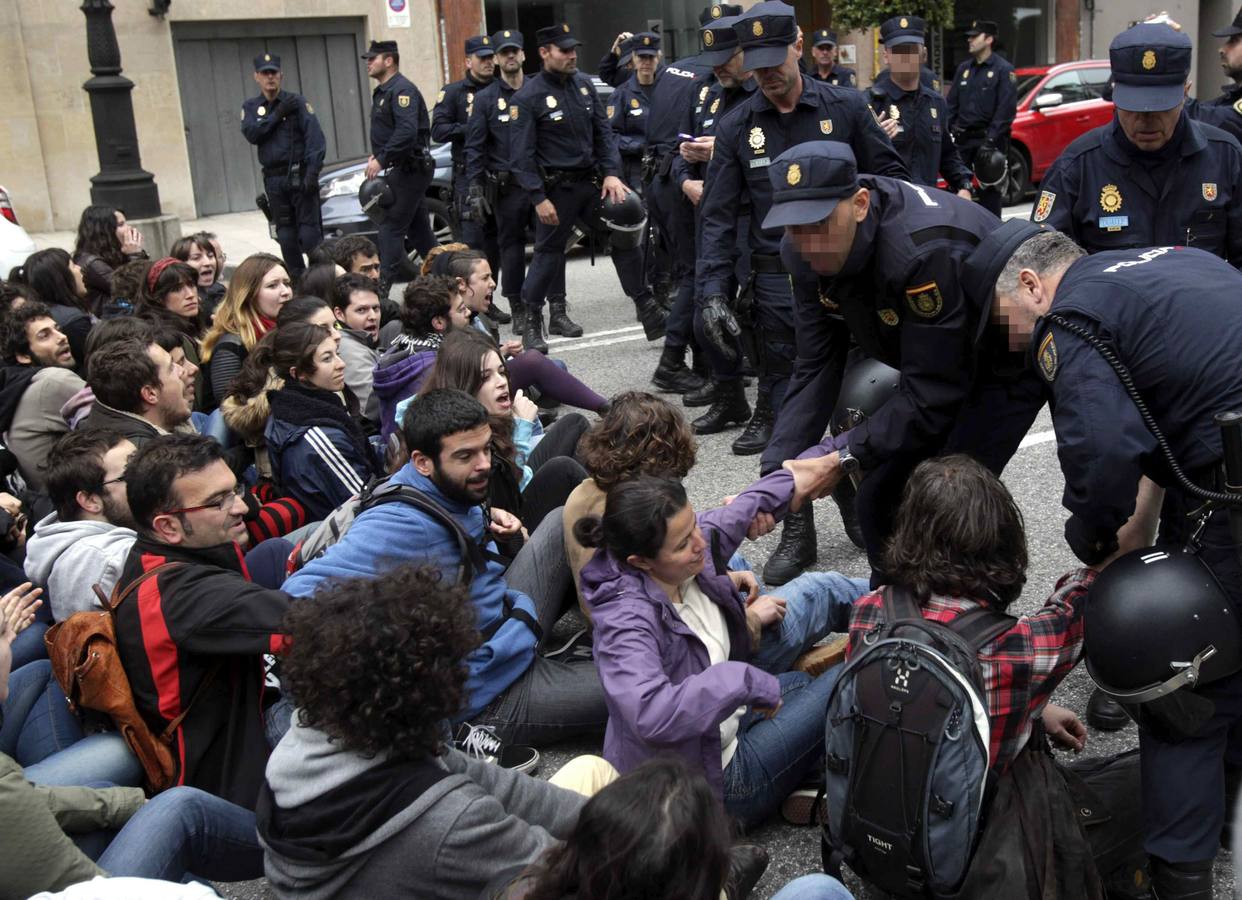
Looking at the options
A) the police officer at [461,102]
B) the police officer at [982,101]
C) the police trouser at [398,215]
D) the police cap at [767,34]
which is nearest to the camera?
the police cap at [767,34]

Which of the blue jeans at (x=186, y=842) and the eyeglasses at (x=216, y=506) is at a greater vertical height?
the eyeglasses at (x=216, y=506)

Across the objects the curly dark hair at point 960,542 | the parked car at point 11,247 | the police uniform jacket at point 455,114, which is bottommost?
the curly dark hair at point 960,542

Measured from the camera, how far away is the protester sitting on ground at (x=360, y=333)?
557cm

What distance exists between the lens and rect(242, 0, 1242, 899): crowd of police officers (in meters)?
2.68

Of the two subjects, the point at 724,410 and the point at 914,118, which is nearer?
the point at 724,410

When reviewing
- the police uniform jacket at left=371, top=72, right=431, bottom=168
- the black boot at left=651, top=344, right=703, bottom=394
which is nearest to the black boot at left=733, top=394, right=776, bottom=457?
the black boot at left=651, top=344, right=703, bottom=394

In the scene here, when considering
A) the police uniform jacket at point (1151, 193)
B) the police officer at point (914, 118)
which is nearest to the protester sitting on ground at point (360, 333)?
the police uniform jacket at point (1151, 193)

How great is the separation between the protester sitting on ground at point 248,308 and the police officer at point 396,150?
12.7 ft

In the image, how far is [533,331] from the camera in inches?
346

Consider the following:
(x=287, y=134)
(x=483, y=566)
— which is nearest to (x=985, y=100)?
(x=287, y=134)

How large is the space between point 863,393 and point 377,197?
6.41 metres

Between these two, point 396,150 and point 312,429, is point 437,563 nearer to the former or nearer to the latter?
point 312,429

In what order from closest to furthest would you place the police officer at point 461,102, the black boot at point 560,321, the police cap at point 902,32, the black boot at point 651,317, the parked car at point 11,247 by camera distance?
the parked car at point 11,247 → the black boot at point 651,317 → the police cap at point 902,32 → the black boot at point 560,321 → the police officer at point 461,102

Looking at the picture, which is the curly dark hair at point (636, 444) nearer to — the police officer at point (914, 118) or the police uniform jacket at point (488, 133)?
the police officer at point (914, 118)
